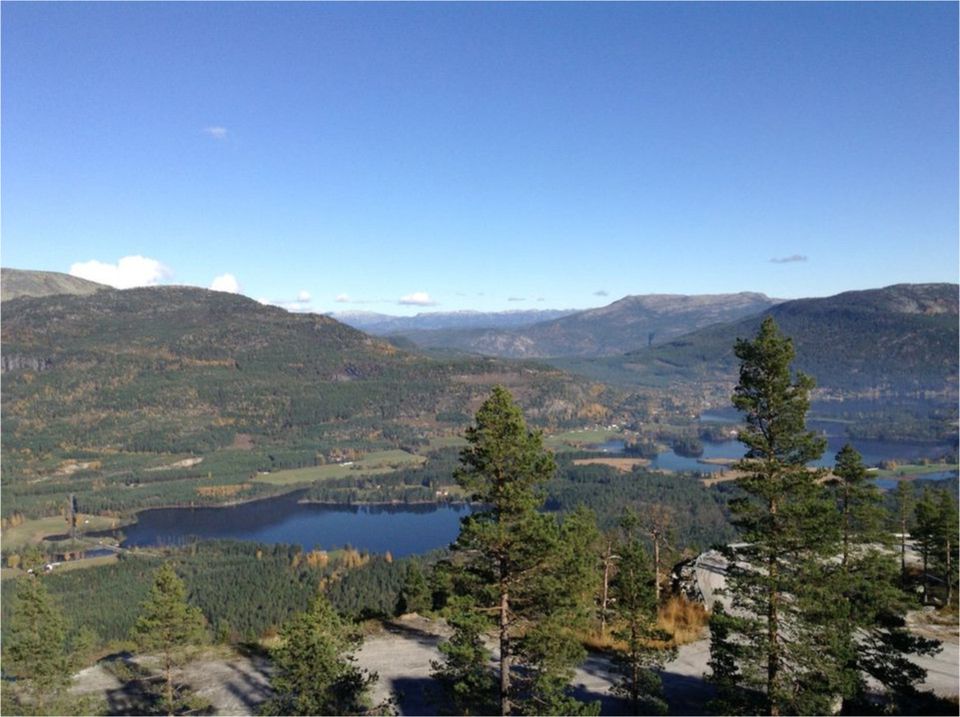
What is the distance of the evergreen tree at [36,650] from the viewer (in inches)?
856

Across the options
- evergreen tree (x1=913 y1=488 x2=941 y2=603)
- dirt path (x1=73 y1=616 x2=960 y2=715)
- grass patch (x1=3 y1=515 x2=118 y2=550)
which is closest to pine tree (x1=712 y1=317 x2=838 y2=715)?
dirt path (x1=73 y1=616 x2=960 y2=715)

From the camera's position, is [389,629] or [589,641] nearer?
[589,641]

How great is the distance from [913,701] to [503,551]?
17.5 metres

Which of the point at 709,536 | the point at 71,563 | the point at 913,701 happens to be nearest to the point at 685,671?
the point at 913,701

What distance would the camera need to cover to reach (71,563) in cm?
14850

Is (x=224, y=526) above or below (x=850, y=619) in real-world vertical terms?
below

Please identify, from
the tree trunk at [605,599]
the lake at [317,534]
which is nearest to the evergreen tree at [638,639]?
the tree trunk at [605,599]

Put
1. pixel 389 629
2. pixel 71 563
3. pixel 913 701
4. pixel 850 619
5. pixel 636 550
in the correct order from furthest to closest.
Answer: pixel 71 563
pixel 389 629
pixel 636 550
pixel 913 701
pixel 850 619

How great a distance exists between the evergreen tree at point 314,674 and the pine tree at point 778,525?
12.3 meters

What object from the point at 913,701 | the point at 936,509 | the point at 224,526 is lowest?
the point at 224,526

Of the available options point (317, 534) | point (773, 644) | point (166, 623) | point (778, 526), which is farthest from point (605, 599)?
point (317, 534)

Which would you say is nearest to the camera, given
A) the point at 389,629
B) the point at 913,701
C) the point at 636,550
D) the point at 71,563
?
the point at 913,701

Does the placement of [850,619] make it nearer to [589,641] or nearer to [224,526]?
[589,641]

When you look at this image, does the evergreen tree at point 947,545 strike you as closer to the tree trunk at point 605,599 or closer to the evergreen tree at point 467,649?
the tree trunk at point 605,599
